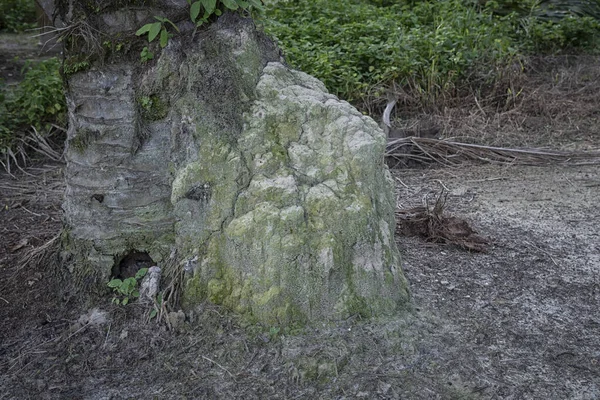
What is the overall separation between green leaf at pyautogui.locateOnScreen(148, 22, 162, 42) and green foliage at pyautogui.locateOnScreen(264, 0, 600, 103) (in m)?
3.88

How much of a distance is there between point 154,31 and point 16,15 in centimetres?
987

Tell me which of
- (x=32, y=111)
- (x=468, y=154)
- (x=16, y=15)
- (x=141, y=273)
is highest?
(x=141, y=273)

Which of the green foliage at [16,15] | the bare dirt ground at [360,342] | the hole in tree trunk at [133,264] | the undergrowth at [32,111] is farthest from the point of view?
the green foliage at [16,15]

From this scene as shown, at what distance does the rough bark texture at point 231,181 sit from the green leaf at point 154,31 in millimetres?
154

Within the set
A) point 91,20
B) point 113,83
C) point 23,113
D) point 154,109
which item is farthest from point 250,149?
point 23,113

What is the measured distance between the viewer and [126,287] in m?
3.09

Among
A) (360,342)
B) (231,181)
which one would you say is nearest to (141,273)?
(231,181)

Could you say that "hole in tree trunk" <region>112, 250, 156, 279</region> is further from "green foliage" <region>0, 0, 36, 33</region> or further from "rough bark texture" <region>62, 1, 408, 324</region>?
"green foliage" <region>0, 0, 36, 33</region>

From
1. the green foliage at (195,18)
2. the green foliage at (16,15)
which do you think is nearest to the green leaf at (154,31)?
A: the green foliage at (195,18)

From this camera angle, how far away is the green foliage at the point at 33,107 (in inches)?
240

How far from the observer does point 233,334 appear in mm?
2912

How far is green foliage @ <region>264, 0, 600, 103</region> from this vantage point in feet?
22.6

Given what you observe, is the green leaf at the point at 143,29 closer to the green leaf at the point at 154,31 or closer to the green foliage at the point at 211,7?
the green leaf at the point at 154,31

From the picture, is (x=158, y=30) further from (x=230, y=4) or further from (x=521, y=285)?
(x=521, y=285)
